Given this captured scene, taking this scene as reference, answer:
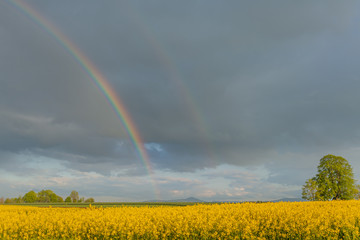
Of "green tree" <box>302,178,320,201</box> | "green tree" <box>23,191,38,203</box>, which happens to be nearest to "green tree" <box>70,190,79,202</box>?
"green tree" <box>23,191,38,203</box>

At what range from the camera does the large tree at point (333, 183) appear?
51406mm

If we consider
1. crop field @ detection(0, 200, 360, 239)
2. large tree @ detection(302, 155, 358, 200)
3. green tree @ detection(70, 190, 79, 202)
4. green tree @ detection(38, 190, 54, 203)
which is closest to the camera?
crop field @ detection(0, 200, 360, 239)

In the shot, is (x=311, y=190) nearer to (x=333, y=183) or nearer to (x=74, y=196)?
(x=333, y=183)

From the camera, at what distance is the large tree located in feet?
169

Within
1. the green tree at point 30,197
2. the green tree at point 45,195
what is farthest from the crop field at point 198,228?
the green tree at point 45,195

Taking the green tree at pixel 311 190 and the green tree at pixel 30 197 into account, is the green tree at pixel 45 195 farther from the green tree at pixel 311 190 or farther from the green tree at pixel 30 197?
the green tree at pixel 311 190

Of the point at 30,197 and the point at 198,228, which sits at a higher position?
the point at 30,197

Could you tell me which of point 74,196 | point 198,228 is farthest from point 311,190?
point 74,196

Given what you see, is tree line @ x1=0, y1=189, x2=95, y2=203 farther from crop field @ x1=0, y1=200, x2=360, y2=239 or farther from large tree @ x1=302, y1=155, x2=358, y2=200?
crop field @ x1=0, y1=200, x2=360, y2=239

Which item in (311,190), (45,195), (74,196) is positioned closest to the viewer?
(311,190)

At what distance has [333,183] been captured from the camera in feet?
174

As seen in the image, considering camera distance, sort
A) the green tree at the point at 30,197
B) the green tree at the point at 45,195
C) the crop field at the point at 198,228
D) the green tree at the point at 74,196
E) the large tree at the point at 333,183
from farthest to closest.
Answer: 1. the green tree at the point at 74,196
2. the green tree at the point at 45,195
3. the green tree at the point at 30,197
4. the large tree at the point at 333,183
5. the crop field at the point at 198,228

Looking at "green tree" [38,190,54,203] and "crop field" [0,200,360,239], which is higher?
"green tree" [38,190,54,203]

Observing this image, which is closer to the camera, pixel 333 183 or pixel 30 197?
pixel 333 183
